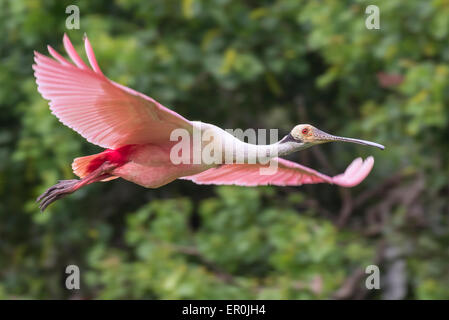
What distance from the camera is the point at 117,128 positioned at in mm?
3723

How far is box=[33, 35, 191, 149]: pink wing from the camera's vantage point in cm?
338

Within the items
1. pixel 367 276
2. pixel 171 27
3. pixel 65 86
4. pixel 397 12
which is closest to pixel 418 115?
pixel 397 12

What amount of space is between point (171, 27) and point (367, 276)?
101 inches

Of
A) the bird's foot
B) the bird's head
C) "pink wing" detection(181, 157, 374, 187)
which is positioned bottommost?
the bird's foot

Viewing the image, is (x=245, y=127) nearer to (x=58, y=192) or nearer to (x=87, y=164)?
(x=87, y=164)

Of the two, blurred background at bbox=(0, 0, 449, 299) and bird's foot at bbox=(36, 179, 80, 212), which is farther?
blurred background at bbox=(0, 0, 449, 299)

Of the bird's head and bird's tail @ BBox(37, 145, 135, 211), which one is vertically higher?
the bird's head

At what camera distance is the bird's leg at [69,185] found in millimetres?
3783

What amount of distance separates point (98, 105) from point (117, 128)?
0.59ft

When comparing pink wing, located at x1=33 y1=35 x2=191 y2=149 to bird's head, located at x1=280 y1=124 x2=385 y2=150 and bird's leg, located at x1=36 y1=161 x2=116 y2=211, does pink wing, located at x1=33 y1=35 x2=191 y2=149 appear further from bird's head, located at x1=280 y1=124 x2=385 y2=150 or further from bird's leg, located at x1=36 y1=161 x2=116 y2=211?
bird's head, located at x1=280 y1=124 x2=385 y2=150

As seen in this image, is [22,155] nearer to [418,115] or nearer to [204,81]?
[204,81]

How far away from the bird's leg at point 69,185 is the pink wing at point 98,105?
0.11m

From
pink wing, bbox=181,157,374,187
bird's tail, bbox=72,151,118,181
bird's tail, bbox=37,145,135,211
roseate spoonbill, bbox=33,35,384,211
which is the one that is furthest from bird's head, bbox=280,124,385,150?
bird's tail, bbox=72,151,118,181

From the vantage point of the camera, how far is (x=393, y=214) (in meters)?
7.25
